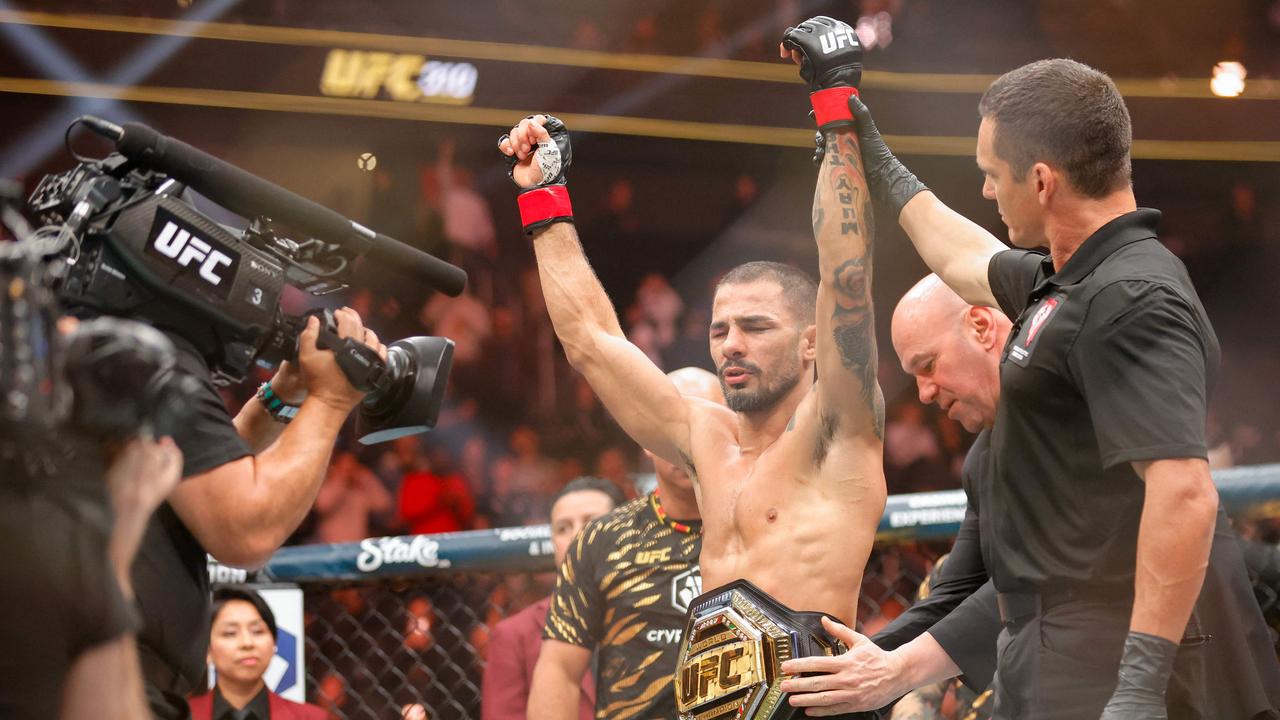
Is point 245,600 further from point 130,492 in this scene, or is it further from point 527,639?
point 130,492

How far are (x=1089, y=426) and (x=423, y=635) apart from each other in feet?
9.05

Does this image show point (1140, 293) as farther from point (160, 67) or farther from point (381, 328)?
point (160, 67)

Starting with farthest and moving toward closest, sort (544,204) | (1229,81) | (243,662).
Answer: (1229,81) → (243,662) → (544,204)

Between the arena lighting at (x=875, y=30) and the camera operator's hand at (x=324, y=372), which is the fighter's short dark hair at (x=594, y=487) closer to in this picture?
the camera operator's hand at (x=324, y=372)

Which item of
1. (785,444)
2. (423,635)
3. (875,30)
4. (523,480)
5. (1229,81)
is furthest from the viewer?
(1229,81)

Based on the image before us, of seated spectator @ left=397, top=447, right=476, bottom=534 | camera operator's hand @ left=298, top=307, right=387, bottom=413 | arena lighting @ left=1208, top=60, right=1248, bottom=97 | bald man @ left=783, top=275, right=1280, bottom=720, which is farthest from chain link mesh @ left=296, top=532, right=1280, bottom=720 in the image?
arena lighting @ left=1208, top=60, right=1248, bottom=97

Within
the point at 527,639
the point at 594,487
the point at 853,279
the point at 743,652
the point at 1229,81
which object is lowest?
the point at 743,652

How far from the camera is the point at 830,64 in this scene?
71.8 inches

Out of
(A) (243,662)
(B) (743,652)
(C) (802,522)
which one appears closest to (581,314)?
(C) (802,522)

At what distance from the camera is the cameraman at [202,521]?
1.37 metres

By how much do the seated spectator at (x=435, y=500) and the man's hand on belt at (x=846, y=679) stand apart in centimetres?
293

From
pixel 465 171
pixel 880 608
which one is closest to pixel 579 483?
pixel 880 608

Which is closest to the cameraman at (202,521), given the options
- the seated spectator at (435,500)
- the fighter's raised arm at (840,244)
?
the fighter's raised arm at (840,244)

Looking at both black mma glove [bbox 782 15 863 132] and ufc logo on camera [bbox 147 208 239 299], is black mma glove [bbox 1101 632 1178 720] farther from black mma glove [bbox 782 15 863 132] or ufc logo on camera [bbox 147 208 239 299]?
ufc logo on camera [bbox 147 208 239 299]
